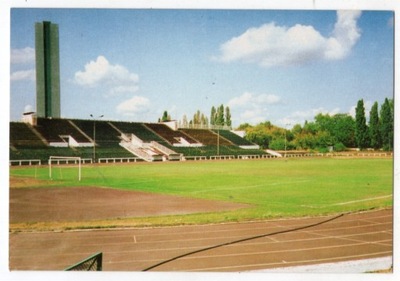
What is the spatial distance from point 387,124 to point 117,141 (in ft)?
10.8

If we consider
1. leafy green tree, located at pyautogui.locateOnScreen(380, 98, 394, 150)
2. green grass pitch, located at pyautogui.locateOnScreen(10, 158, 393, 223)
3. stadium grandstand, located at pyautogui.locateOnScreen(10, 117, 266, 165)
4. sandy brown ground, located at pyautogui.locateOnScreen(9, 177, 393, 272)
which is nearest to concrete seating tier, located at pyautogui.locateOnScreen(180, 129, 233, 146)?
stadium grandstand, located at pyautogui.locateOnScreen(10, 117, 266, 165)

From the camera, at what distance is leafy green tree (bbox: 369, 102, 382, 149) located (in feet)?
15.7

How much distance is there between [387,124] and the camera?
184 inches

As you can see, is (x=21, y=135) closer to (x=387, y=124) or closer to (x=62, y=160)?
(x=62, y=160)

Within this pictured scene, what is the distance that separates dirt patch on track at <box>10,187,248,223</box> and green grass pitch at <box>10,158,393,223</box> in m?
0.10

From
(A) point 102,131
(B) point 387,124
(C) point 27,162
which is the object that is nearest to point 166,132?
(A) point 102,131

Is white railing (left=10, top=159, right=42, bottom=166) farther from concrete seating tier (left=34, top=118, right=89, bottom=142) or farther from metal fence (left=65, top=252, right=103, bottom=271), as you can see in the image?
metal fence (left=65, top=252, right=103, bottom=271)

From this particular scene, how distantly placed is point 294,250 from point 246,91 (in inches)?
74.7

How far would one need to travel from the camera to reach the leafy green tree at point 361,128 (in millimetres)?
4897

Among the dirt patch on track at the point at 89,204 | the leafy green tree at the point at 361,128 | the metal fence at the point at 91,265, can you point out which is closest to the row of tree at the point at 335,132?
the leafy green tree at the point at 361,128

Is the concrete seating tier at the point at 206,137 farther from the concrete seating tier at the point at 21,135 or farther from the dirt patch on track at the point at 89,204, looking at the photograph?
the concrete seating tier at the point at 21,135

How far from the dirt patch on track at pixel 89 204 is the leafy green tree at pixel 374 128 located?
199 cm
